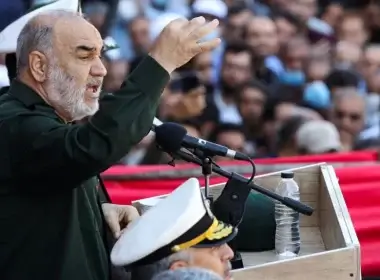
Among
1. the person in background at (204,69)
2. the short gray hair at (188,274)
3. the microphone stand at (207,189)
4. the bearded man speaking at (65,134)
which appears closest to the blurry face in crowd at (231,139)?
the person in background at (204,69)

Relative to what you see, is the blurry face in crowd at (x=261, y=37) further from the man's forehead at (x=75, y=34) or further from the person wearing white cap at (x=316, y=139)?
the man's forehead at (x=75, y=34)

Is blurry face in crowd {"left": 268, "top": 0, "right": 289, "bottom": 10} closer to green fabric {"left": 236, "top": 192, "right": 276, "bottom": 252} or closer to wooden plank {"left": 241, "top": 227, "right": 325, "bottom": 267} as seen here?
wooden plank {"left": 241, "top": 227, "right": 325, "bottom": 267}

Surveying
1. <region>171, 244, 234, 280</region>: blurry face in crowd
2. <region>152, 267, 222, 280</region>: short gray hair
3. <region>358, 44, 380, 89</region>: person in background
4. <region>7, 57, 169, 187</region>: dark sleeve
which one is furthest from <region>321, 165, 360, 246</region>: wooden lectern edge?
<region>358, 44, 380, 89</region>: person in background

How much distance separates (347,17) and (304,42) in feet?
3.50

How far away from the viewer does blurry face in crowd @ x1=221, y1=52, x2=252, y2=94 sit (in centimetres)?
785

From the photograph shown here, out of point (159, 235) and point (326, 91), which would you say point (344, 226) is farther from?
point (326, 91)

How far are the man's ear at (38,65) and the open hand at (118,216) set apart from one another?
21.3 inches

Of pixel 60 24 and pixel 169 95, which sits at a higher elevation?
pixel 60 24

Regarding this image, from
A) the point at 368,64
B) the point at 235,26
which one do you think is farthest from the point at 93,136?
the point at 368,64

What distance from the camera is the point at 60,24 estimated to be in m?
3.26

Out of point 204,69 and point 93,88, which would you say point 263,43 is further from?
point 93,88

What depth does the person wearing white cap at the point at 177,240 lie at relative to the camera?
Result: 295 cm

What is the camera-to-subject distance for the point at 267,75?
8.33 metres

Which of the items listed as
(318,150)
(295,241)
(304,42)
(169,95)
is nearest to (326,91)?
(304,42)
